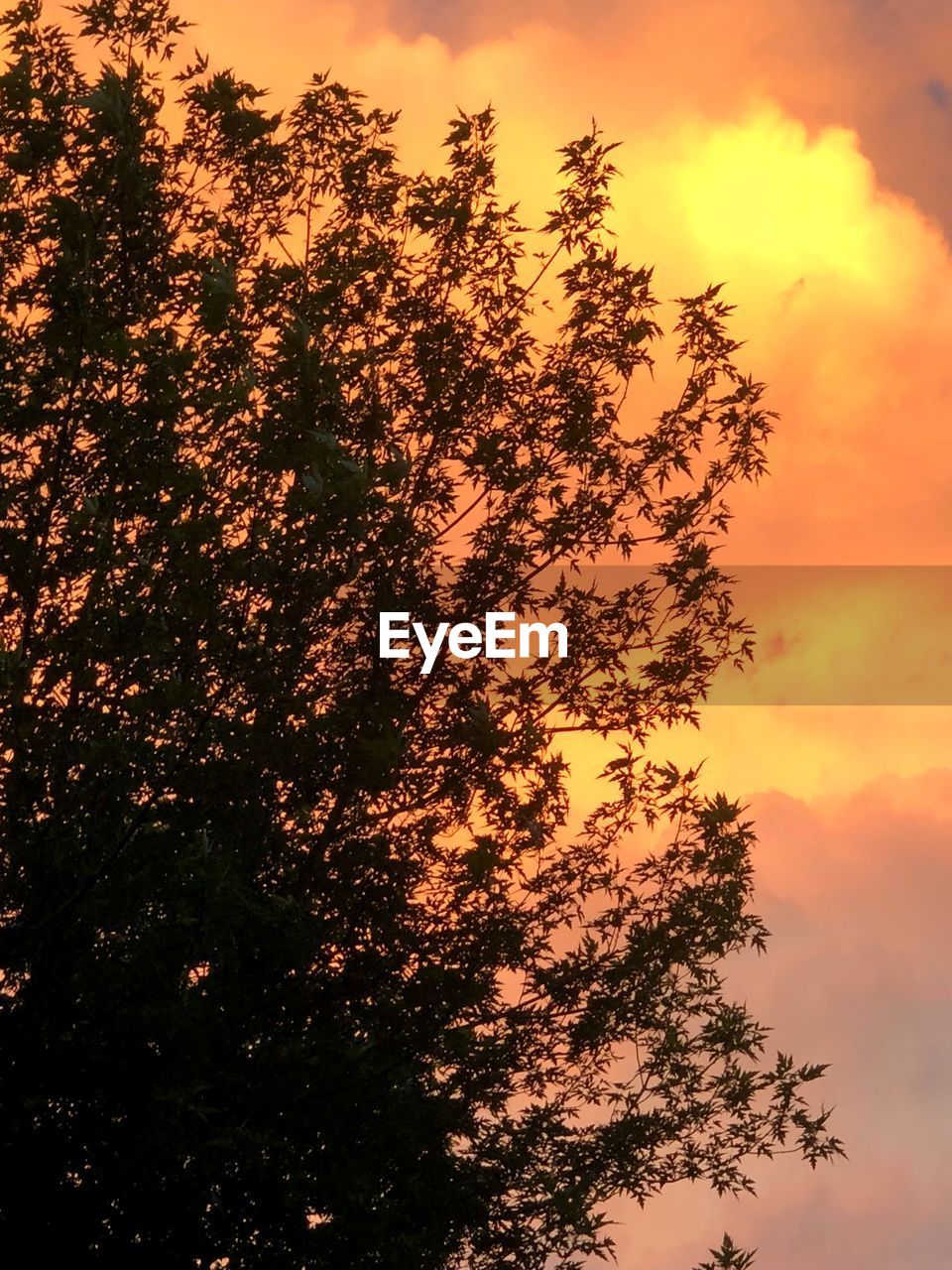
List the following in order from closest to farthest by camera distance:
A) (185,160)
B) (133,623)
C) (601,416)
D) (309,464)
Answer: (309,464) < (133,623) < (185,160) < (601,416)

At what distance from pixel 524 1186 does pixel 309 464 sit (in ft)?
24.5

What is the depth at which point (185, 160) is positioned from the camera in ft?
46.7

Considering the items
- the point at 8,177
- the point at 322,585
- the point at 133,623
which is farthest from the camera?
the point at 8,177

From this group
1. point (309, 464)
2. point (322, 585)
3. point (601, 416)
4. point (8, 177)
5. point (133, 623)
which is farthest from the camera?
point (601, 416)

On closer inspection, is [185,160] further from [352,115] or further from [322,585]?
[322,585]

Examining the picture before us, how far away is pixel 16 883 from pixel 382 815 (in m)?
3.32

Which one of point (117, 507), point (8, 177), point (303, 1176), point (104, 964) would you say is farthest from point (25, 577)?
point (303, 1176)

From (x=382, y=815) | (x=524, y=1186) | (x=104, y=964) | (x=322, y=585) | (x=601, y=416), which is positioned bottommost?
(x=524, y=1186)

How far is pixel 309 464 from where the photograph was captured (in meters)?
9.30

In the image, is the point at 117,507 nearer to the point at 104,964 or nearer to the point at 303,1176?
the point at 104,964

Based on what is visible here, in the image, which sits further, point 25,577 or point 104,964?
point 25,577

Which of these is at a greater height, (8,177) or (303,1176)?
(8,177)

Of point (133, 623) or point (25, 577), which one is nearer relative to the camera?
point (133, 623)

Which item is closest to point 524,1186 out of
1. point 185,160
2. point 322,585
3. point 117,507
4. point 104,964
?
point 104,964
